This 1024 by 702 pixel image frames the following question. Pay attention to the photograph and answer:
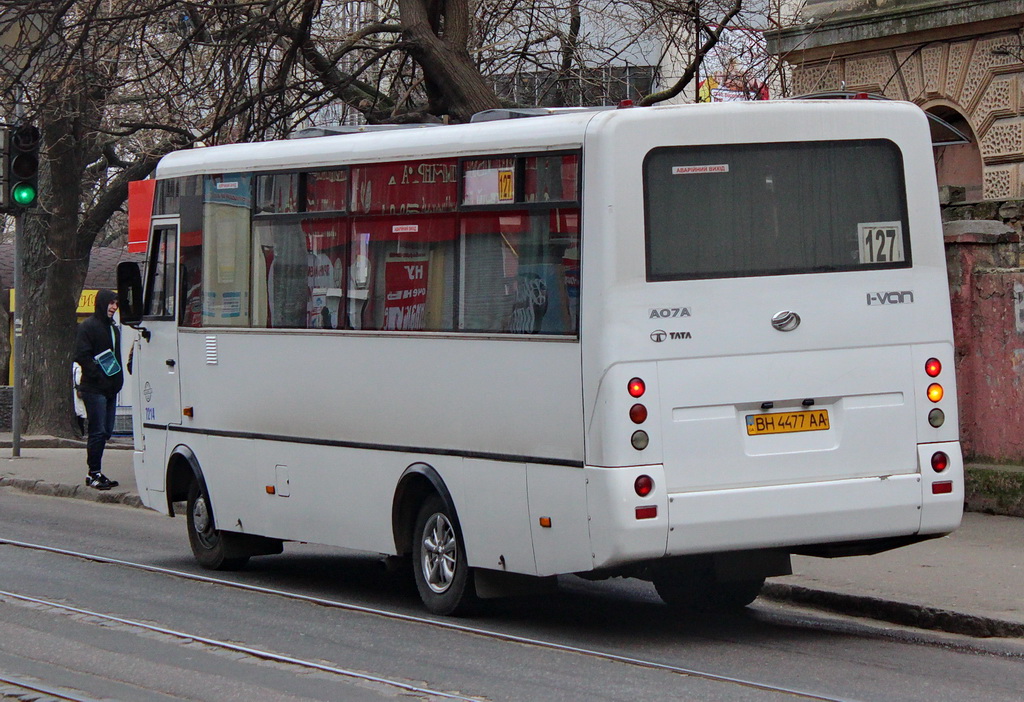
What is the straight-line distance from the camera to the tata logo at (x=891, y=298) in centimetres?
889

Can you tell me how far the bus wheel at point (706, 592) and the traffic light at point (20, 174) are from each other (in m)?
12.6

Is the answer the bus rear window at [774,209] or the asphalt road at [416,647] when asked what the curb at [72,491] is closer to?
the asphalt road at [416,647]

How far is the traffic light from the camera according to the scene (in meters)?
20.4

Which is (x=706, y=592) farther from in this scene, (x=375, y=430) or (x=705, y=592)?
(x=375, y=430)

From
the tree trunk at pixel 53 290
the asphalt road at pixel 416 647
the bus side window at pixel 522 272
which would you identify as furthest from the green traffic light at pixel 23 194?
the bus side window at pixel 522 272

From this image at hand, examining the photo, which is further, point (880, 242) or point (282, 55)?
point (282, 55)

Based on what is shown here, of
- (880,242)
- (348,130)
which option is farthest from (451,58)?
(880,242)

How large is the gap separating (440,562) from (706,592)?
5.28ft

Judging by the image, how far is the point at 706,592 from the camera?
10.2 metres

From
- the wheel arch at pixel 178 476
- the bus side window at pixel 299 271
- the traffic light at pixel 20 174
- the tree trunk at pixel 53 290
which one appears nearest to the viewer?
the bus side window at pixel 299 271

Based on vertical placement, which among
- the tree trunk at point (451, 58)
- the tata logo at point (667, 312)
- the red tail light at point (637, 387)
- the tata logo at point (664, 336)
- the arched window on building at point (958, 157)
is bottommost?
the red tail light at point (637, 387)

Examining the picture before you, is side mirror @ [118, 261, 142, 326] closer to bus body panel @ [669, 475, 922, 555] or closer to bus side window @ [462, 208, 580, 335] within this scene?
bus side window @ [462, 208, 580, 335]

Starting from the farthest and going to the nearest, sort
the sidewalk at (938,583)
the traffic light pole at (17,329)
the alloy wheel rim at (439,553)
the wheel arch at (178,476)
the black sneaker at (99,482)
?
the traffic light pole at (17,329) < the black sneaker at (99,482) < the wheel arch at (178,476) < the alloy wheel rim at (439,553) < the sidewalk at (938,583)

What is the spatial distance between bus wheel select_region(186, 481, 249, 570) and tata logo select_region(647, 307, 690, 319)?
4.74 m
